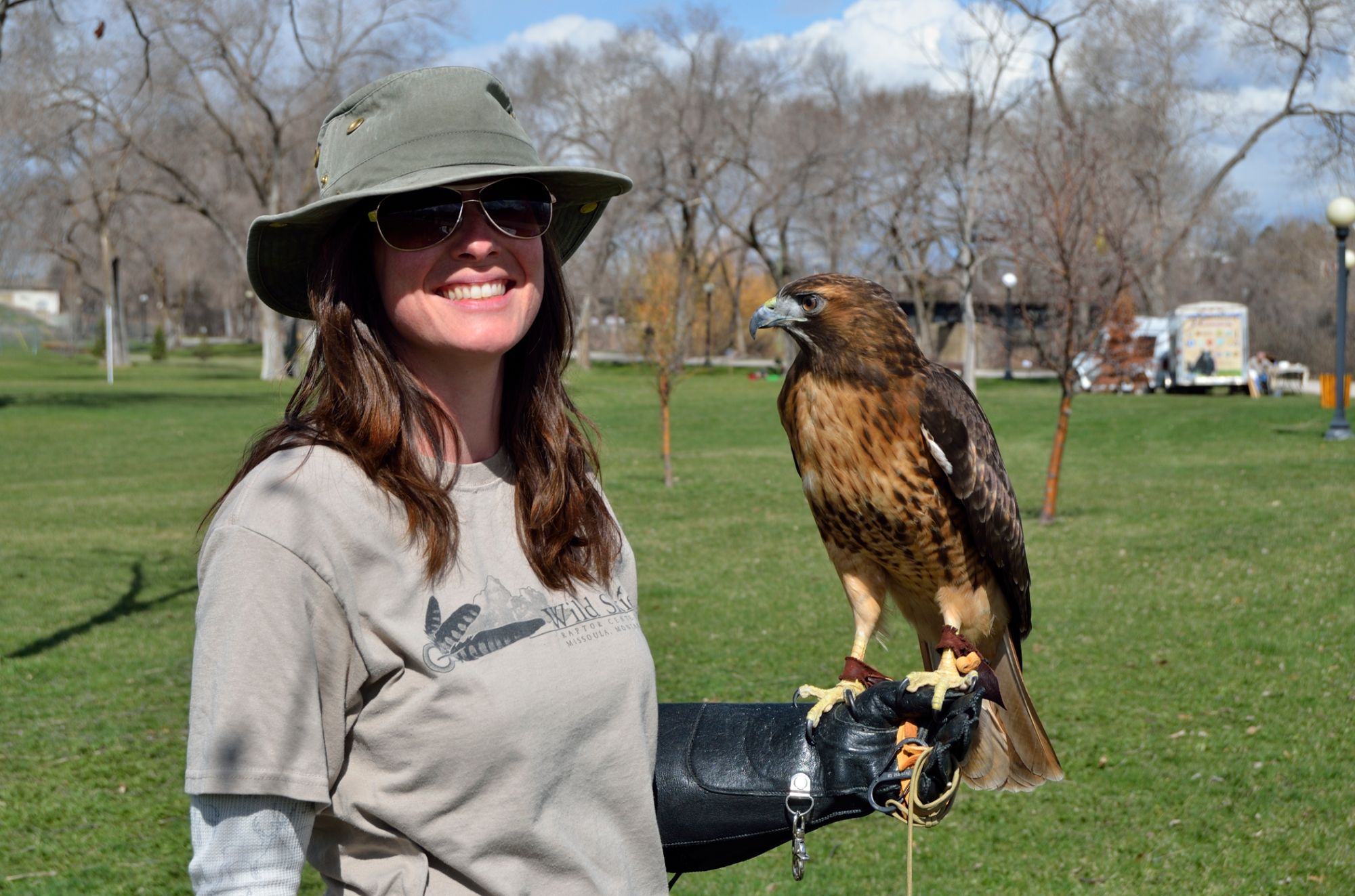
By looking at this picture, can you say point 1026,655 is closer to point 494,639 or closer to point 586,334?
point 494,639

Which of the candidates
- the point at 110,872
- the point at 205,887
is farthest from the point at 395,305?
the point at 110,872

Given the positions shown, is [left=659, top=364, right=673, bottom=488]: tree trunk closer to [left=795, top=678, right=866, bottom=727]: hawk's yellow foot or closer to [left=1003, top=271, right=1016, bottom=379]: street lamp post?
[left=795, top=678, right=866, bottom=727]: hawk's yellow foot

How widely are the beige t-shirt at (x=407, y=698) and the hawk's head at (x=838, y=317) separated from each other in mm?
1163

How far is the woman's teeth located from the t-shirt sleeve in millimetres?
559

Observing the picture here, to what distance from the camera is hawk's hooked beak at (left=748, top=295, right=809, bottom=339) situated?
2959mm

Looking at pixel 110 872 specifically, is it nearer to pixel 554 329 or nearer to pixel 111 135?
pixel 554 329

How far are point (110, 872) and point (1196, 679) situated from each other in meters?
6.14

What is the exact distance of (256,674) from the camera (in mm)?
1627

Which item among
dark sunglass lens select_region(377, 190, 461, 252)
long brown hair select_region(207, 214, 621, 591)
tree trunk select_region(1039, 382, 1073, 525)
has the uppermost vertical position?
dark sunglass lens select_region(377, 190, 461, 252)

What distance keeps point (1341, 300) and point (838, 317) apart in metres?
20.6

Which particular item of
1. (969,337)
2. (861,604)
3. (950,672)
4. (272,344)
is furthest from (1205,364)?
(950,672)

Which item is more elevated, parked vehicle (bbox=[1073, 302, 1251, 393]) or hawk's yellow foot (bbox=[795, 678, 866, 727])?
parked vehicle (bbox=[1073, 302, 1251, 393])

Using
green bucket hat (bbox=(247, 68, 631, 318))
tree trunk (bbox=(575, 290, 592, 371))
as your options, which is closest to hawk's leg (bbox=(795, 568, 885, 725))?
green bucket hat (bbox=(247, 68, 631, 318))

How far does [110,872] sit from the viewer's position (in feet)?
15.9
